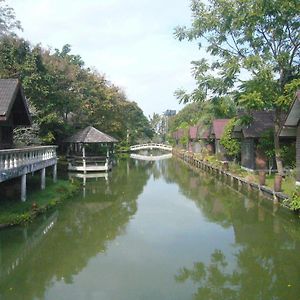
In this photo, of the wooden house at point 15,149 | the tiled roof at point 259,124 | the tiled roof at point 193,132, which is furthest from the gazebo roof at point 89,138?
the tiled roof at point 193,132

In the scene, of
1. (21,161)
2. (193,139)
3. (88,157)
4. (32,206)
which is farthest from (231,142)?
(193,139)

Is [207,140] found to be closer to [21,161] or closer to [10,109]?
[21,161]

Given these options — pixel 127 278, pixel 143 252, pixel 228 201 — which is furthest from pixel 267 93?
pixel 127 278

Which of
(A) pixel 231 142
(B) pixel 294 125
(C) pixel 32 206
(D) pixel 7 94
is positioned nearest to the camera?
(D) pixel 7 94

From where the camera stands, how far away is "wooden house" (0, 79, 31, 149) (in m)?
15.5

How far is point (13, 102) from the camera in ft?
54.2

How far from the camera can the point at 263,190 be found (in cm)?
2123

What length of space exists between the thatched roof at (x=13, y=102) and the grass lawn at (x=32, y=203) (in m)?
3.60

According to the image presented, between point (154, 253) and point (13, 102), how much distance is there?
9499mm

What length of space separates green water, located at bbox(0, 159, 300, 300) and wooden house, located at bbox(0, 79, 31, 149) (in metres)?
4.60

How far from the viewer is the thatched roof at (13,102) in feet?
50.4

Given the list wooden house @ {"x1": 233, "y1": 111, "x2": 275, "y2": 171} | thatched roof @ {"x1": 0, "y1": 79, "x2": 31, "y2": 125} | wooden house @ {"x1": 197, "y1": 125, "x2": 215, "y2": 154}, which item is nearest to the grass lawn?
thatched roof @ {"x1": 0, "y1": 79, "x2": 31, "y2": 125}

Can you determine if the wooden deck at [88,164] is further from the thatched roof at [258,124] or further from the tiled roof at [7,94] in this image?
the tiled roof at [7,94]

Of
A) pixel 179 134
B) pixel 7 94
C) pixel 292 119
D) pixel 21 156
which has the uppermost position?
pixel 7 94
